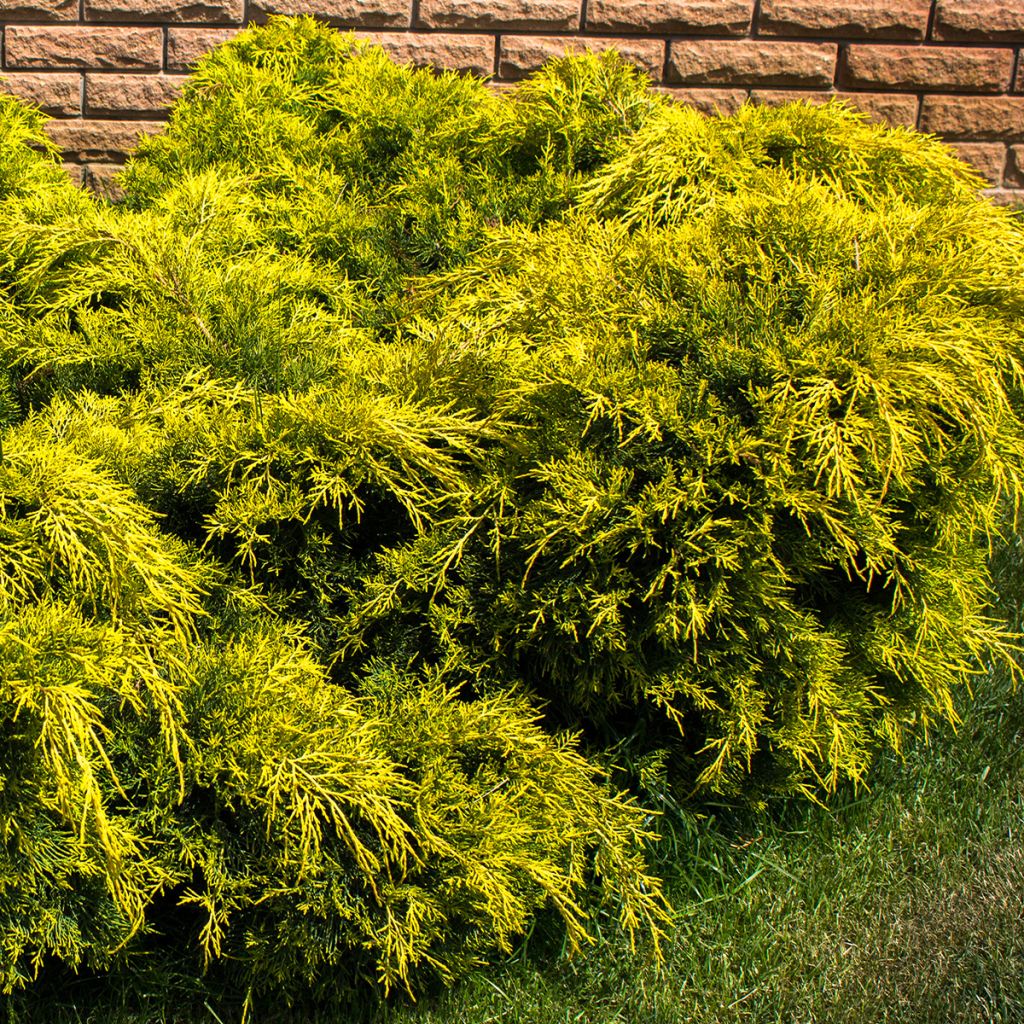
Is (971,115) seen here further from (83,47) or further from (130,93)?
(83,47)

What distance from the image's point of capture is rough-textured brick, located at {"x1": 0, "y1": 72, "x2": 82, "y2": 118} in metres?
4.56

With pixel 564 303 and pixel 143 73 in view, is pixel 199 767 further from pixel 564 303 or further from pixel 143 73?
pixel 143 73

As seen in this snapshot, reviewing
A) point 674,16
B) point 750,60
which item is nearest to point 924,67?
point 750,60

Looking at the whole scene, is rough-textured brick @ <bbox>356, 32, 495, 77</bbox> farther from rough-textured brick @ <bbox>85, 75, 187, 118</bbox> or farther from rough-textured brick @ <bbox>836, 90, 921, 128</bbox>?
rough-textured brick @ <bbox>836, 90, 921, 128</bbox>

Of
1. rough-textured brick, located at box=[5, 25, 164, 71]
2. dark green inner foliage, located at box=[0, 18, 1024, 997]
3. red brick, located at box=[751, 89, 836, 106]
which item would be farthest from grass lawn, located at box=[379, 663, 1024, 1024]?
rough-textured brick, located at box=[5, 25, 164, 71]

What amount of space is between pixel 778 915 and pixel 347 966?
0.99m

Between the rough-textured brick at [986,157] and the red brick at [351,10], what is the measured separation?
2290 millimetres

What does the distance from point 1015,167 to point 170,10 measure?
3.51m

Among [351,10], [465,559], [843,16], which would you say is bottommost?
[465,559]

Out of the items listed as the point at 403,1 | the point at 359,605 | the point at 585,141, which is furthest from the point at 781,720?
the point at 403,1

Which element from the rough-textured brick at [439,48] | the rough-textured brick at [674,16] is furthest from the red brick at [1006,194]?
the rough-textured brick at [439,48]

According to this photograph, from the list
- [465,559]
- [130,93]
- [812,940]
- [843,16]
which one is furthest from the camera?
[130,93]

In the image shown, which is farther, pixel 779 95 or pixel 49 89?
pixel 49 89

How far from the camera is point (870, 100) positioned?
4.46 meters
